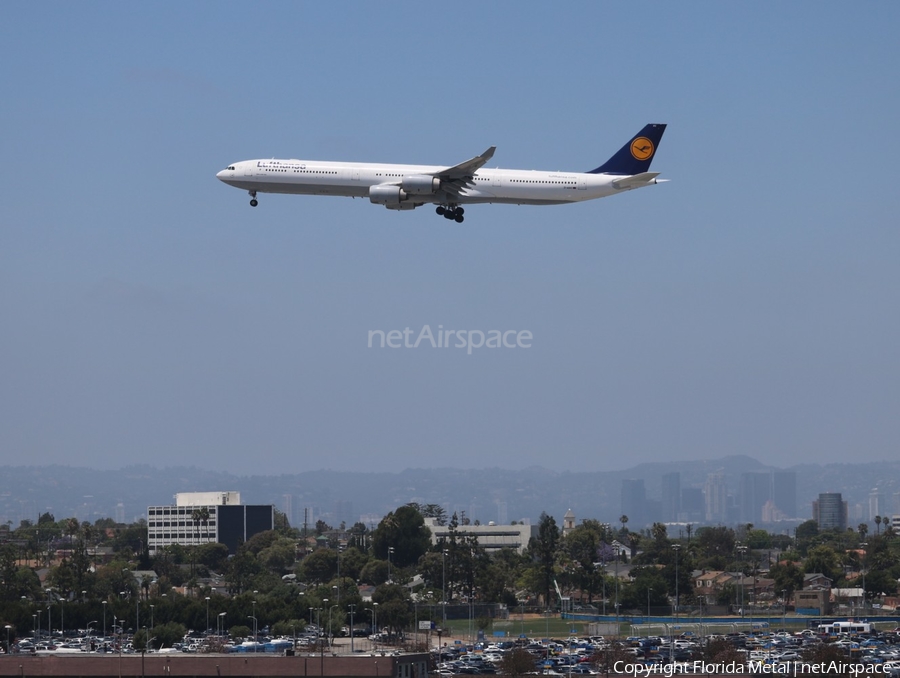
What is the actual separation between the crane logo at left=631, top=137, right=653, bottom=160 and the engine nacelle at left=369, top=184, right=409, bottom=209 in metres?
20.6

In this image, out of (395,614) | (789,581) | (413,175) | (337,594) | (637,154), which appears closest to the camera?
(413,175)

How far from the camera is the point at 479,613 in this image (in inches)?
5084

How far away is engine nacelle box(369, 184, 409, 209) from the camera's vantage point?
8988cm

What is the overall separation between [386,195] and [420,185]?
256cm

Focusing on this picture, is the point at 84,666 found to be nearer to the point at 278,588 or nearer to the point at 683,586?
the point at 278,588

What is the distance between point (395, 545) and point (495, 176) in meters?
91.2

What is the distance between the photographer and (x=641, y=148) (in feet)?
332

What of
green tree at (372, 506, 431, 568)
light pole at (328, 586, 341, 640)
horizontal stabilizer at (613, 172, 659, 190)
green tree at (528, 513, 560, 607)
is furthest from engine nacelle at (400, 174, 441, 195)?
green tree at (372, 506, 431, 568)

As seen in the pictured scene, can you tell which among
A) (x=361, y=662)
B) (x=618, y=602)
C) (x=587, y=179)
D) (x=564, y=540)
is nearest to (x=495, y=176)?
(x=587, y=179)

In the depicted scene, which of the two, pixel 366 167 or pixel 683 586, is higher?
pixel 366 167

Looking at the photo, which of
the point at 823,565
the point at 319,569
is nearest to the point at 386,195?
the point at 319,569

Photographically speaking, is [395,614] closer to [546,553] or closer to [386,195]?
[546,553]

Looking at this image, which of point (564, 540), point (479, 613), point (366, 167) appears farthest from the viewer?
point (564, 540)

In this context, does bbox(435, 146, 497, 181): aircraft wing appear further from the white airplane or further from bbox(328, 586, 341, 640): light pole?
bbox(328, 586, 341, 640): light pole
